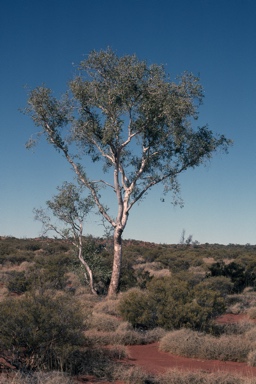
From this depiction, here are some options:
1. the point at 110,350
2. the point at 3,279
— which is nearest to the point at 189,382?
the point at 110,350

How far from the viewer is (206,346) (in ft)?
33.6

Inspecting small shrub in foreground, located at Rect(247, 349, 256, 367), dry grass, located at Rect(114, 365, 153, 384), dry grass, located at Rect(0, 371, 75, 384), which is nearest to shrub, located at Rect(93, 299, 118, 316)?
small shrub in foreground, located at Rect(247, 349, 256, 367)

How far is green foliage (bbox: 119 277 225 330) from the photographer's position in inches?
488

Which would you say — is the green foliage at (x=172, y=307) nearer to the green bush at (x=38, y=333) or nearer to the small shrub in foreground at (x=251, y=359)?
the small shrub in foreground at (x=251, y=359)

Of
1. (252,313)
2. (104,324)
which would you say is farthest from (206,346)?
(252,313)

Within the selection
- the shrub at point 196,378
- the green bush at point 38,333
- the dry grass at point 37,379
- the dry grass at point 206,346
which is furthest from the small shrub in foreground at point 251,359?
the dry grass at point 37,379

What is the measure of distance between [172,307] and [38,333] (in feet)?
17.5

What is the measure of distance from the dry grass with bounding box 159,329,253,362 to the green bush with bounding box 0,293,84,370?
2.84 m

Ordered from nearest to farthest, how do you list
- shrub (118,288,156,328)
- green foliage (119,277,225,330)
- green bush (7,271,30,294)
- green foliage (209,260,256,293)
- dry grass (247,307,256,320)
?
green foliage (119,277,225,330)
shrub (118,288,156,328)
dry grass (247,307,256,320)
green bush (7,271,30,294)
green foliage (209,260,256,293)

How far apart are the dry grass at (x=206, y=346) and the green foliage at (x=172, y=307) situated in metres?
1.29

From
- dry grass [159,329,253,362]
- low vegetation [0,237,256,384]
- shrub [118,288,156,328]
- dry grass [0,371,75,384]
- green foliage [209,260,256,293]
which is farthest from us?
green foliage [209,260,256,293]

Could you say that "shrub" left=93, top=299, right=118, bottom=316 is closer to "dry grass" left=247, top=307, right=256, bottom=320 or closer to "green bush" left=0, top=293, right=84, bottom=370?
"dry grass" left=247, top=307, right=256, bottom=320

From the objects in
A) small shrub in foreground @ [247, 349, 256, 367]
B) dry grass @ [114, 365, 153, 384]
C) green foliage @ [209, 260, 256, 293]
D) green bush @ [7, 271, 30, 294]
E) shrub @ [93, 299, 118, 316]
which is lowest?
dry grass @ [114, 365, 153, 384]

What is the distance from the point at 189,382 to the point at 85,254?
1393cm
